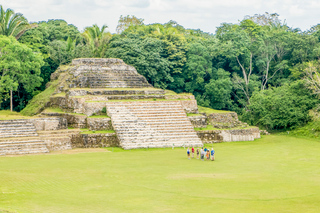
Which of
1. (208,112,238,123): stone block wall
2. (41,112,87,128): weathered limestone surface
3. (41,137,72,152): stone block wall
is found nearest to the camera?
(41,137,72,152): stone block wall

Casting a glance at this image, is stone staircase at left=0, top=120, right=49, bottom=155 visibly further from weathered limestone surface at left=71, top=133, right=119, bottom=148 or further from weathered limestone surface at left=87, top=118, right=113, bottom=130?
weathered limestone surface at left=87, top=118, right=113, bottom=130

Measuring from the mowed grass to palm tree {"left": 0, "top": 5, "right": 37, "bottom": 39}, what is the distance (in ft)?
63.2

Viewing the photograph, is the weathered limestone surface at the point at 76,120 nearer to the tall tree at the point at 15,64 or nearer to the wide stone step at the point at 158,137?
the wide stone step at the point at 158,137

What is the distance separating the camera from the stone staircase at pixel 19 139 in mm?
26141

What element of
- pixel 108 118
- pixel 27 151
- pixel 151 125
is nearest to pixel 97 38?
pixel 108 118

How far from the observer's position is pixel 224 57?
5022cm

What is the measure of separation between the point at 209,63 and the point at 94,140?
72.3ft

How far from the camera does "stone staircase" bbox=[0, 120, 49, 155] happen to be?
85.8ft

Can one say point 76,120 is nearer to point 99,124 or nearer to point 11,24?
point 99,124

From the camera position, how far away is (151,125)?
1212 inches

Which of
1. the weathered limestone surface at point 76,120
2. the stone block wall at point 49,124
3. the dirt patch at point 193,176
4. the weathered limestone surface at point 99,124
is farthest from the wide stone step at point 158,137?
the dirt patch at point 193,176

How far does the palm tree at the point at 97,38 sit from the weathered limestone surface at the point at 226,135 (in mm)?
19663

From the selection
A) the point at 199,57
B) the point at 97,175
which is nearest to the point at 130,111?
the point at 97,175

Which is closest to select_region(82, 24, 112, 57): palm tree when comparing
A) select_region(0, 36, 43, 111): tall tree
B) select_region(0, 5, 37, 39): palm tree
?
select_region(0, 5, 37, 39): palm tree
